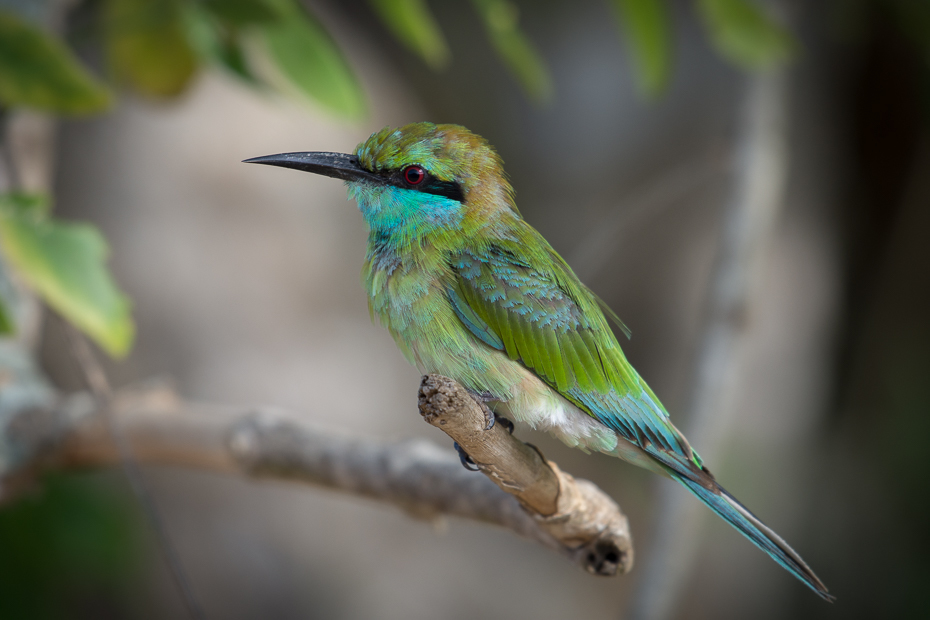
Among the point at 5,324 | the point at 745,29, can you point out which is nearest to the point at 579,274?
the point at 745,29

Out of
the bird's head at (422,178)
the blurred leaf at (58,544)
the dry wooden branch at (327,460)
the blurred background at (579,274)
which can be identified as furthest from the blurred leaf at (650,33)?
the blurred leaf at (58,544)

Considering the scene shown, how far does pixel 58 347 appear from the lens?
11.4ft

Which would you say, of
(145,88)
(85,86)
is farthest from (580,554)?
(145,88)

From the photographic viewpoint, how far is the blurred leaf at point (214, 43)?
2.06 meters

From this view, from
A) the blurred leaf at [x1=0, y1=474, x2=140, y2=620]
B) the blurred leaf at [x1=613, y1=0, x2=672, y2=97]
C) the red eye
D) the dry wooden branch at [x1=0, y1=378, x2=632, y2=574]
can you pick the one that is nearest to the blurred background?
the blurred leaf at [x1=0, y1=474, x2=140, y2=620]

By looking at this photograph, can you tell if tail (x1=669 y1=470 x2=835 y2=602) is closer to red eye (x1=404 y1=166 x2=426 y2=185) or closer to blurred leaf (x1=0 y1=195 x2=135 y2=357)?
red eye (x1=404 y1=166 x2=426 y2=185)

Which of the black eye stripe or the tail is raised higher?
the black eye stripe

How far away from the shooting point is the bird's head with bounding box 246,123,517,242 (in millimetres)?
1454

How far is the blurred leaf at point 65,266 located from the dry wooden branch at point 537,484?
0.90 m

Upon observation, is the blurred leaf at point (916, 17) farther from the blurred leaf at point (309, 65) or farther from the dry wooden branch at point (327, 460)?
the dry wooden branch at point (327, 460)

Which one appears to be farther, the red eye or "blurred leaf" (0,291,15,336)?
"blurred leaf" (0,291,15,336)

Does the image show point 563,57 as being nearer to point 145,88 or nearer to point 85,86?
point 145,88

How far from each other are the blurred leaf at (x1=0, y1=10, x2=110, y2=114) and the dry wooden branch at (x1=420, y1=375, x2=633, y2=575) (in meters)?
1.15

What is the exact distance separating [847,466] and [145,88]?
3.68m
